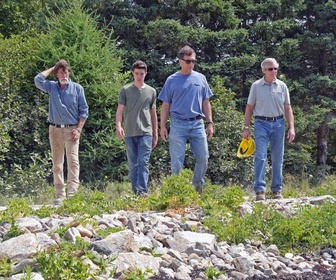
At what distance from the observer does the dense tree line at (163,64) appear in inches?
440

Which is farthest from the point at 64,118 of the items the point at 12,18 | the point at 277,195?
the point at 12,18

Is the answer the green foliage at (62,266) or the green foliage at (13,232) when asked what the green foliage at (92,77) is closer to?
the green foliage at (13,232)

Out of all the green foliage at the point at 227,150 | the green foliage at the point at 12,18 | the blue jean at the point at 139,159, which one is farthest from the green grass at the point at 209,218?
the green foliage at the point at 12,18

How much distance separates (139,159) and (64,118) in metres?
1.11

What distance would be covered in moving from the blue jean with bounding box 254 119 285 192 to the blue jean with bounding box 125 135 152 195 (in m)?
1.41

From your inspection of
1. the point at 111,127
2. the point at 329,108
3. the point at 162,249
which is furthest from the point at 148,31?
the point at 162,249

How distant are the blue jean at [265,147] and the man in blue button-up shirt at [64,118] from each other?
2.32m

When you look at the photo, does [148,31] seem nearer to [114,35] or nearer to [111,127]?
[114,35]

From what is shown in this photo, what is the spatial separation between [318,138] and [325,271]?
10.9 m

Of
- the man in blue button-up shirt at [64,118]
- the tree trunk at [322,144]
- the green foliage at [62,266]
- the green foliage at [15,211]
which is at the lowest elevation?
the tree trunk at [322,144]

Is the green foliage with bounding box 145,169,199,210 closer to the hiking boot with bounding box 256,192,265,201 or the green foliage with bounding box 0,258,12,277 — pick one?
the hiking boot with bounding box 256,192,265,201

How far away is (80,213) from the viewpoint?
538cm

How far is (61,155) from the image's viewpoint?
7.84 m

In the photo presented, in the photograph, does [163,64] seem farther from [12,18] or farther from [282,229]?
[282,229]
